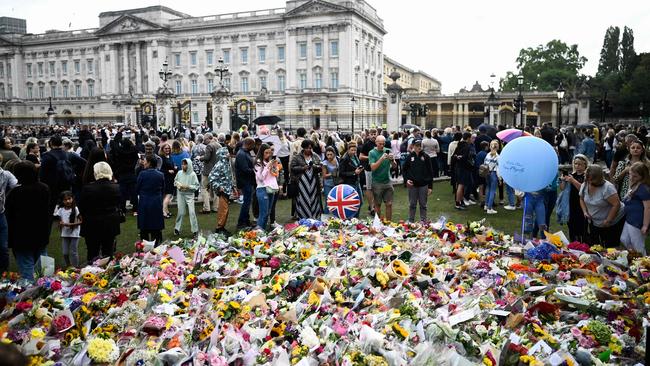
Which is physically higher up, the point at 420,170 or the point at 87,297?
the point at 420,170

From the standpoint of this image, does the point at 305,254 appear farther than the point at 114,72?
No

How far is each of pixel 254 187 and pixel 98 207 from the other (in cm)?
409

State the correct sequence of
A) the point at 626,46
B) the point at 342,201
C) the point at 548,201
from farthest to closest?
the point at 626,46 → the point at 548,201 → the point at 342,201

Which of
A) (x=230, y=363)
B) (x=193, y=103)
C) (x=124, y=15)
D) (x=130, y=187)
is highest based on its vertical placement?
(x=124, y=15)

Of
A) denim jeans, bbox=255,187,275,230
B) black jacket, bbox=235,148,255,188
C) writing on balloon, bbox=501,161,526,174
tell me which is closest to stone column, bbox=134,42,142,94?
black jacket, bbox=235,148,255,188

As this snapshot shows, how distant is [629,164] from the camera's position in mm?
8555

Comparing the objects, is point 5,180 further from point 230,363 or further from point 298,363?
point 298,363

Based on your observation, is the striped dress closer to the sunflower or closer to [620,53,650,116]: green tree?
the sunflower

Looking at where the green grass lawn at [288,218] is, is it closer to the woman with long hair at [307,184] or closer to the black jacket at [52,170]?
the black jacket at [52,170]

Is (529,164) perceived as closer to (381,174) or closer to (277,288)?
(381,174)

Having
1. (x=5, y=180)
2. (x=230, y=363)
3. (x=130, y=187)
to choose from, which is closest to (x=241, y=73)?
(x=130, y=187)

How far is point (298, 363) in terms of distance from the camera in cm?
400

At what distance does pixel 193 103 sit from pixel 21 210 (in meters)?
68.9

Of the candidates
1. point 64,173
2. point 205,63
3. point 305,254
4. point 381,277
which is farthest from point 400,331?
point 205,63
